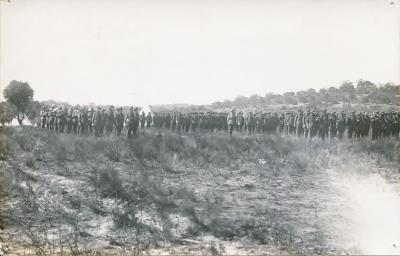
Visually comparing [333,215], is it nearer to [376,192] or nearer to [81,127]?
[376,192]

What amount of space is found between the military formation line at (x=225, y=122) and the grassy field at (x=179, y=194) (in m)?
1.42

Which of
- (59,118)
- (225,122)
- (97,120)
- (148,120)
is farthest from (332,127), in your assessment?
(59,118)

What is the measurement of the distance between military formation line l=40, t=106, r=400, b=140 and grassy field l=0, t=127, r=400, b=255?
4.66 ft

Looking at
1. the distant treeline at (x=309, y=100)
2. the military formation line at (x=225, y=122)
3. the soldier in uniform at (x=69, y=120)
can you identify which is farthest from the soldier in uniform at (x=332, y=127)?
the soldier in uniform at (x=69, y=120)

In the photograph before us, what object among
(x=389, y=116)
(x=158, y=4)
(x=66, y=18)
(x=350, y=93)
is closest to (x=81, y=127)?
(x=66, y=18)

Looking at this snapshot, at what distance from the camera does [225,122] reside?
19.4 metres

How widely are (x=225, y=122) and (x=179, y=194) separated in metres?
7.74

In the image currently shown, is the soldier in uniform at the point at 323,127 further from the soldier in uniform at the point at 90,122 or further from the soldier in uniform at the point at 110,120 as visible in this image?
the soldier in uniform at the point at 90,122

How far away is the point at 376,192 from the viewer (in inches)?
488

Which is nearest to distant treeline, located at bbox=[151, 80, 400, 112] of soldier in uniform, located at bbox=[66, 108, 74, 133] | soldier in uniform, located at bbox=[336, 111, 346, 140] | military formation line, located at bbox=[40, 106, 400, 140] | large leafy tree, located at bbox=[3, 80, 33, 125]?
military formation line, located at bbox=[40, 106, 400, 140]

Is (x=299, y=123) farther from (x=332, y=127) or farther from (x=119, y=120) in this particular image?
(x=119, y=120)

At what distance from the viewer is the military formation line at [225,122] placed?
15.9 m

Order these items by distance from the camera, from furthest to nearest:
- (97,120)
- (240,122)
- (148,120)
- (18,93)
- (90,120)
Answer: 1. (240,122)
2. (148,120)
3. (90,120)
4. (97,120)
5. (18,93)

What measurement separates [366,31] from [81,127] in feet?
31.6
